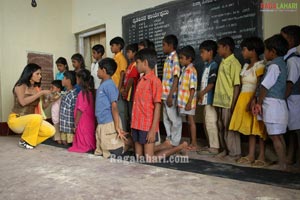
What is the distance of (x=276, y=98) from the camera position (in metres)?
2.25

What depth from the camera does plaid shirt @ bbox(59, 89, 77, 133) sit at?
3.38 m

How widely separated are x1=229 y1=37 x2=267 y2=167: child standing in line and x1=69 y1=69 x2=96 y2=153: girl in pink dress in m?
1.49

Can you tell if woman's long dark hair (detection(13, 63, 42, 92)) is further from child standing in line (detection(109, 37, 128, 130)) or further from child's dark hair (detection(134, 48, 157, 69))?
child's dark hair (detection(134, 48, 157, 69))

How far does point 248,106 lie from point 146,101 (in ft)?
2.99

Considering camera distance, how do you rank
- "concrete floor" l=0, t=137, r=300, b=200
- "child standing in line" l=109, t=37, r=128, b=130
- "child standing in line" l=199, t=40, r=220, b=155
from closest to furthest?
"concrete floor" l=0, t=137, r=300, b=200 → "child standing in line" l=199, t=40, r=220, b=155 → "child standing in line" l=109, t=37, r=128, b=130

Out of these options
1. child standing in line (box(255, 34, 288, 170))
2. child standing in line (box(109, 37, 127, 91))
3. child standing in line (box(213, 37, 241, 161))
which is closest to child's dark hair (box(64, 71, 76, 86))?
child standing in line (box(109, 37, 127, 91))

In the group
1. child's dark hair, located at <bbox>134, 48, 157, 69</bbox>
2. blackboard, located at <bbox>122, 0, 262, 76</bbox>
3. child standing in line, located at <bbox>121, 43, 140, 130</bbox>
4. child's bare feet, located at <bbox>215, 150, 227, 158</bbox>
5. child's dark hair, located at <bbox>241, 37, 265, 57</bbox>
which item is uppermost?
blackboard, located at <bbox>122, 0, 262, 76</bbox>

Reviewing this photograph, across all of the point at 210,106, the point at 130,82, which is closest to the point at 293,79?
the point at 210,106

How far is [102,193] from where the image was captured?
1.69 metres

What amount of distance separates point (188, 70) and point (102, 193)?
1741 millimetres

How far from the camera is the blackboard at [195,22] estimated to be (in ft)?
9.84

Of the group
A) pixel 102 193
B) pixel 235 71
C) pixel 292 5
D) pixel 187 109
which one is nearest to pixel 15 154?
pixel 102 193

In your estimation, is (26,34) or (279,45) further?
(26,34)

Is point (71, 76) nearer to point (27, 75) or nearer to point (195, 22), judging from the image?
point (27, 75)
